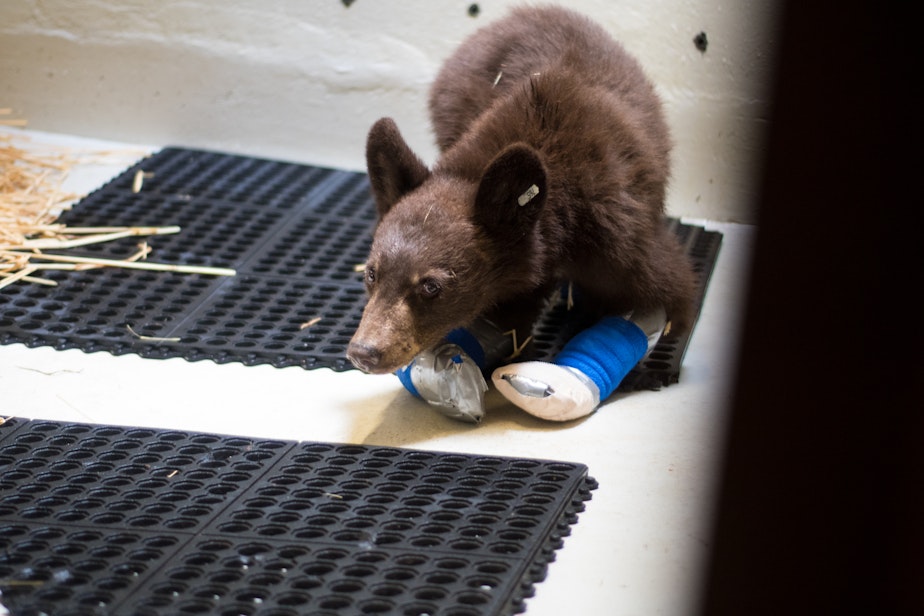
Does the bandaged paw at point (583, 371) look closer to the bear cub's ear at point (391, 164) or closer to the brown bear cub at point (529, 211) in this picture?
the brown bear cub at point (529, 211)

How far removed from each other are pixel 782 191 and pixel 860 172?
0.18 feet

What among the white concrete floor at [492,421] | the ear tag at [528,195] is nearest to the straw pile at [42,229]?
the white concrete floor at [492,421]

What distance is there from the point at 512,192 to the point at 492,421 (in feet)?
2.15

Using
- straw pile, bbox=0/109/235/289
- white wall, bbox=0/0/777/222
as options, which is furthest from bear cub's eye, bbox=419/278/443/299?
white wall, bbox=0/0/777/222

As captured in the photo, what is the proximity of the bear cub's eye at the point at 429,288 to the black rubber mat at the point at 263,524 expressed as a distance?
1.36 ft

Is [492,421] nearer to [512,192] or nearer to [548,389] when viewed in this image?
[548,389]

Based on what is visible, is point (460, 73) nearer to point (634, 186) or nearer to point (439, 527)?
point (634, 186)

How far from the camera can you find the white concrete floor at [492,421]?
8.49 ft

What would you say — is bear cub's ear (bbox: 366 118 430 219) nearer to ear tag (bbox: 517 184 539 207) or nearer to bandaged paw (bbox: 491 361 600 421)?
ear tag (bbox: 517 184 539 207)

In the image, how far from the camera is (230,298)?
404cm

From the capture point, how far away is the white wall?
4.89 metres

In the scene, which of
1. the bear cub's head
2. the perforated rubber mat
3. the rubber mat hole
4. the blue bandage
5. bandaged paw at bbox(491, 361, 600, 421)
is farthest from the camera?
the perforated rubber mat

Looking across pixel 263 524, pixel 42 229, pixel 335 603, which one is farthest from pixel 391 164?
pixel 42 229

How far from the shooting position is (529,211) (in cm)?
304
